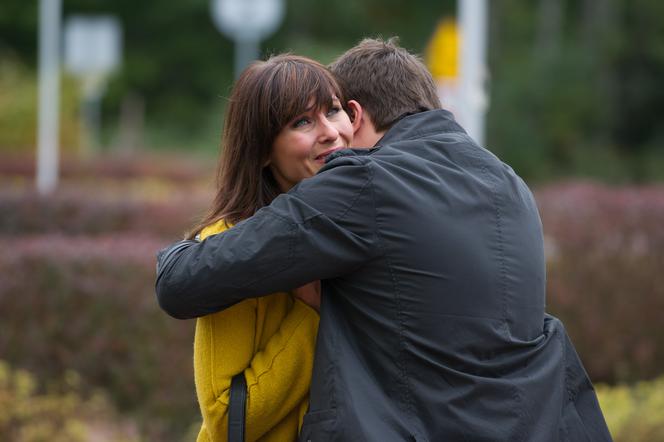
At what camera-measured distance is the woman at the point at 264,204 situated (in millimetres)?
2852

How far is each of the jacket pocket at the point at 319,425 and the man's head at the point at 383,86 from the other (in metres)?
0.73

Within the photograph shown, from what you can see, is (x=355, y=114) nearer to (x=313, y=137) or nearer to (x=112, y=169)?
(x=313, y=137)

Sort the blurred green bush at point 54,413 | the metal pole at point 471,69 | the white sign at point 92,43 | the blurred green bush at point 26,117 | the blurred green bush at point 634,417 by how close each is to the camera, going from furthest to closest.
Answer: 1. the blurred green bush at point 26,117
2. the white sign at point 92,43
3. the metal pole at point 471,69
4. the blurred green bush at point 54,413
5. the blurred green bush at point 634,417

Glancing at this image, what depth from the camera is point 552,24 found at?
3959cm

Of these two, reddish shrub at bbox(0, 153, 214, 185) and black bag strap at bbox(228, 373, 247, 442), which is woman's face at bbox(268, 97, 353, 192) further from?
reddish shrub at bbox(0, 153, 214, 185)

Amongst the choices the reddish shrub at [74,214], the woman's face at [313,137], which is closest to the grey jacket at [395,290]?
the woman's face at [313,137]

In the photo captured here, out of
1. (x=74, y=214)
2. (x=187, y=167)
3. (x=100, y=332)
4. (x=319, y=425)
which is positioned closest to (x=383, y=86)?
(x=319, y=425)

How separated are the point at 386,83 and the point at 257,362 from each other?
766 mm

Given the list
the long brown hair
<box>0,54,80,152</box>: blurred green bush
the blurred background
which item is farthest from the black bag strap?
<box>0,54,80,152</box>: blurred green bush

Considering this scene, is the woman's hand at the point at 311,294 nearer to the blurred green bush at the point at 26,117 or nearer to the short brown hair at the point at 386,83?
the short brown hair at the point at 386,83

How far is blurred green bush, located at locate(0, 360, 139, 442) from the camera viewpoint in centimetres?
577

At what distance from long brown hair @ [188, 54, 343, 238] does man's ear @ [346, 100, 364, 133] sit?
0.04 m

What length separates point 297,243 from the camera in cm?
268

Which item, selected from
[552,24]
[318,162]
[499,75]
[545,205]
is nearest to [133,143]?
[499,75]
